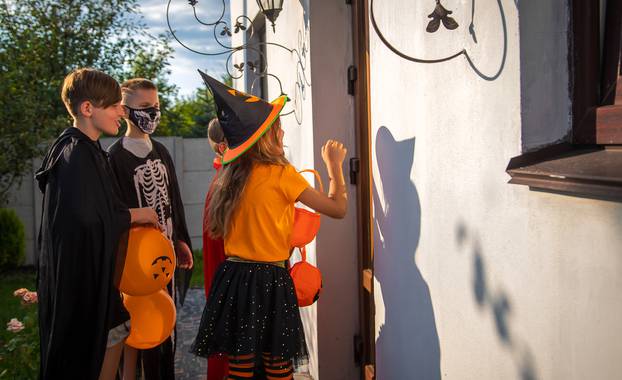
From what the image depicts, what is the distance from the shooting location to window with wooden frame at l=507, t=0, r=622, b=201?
50.9 inches

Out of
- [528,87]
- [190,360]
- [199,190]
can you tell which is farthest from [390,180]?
[199,190]

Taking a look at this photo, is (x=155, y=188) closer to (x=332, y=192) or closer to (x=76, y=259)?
(x=76, y=259)

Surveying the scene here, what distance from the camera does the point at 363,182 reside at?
3.72 metres

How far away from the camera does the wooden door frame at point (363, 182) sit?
3.59 m

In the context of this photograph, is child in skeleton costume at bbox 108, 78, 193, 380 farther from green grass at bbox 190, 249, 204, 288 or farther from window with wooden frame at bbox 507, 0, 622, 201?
green grass at bbox 190, 249, 204, 288

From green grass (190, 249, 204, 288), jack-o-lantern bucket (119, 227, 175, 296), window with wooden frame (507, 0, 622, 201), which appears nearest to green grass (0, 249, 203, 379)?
green grass (190, 249, 204, 288)

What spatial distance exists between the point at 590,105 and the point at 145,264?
2.31m

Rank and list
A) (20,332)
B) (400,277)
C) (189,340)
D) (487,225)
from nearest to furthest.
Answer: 1. (487,225)
2. (400,277)
3. (20,332)
4. (189,340)

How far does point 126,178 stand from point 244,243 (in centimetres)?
119

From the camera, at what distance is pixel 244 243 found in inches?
120

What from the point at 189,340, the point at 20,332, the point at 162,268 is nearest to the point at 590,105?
the point at 162,268

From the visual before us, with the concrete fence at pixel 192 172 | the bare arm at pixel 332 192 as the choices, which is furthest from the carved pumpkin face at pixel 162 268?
the concrete fence at pixel 192 172

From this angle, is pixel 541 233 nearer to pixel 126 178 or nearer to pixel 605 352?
pixel 605 352

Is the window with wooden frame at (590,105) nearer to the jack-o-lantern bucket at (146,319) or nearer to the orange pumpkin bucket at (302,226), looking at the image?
the orange pumpkin bucket at (302,226)
